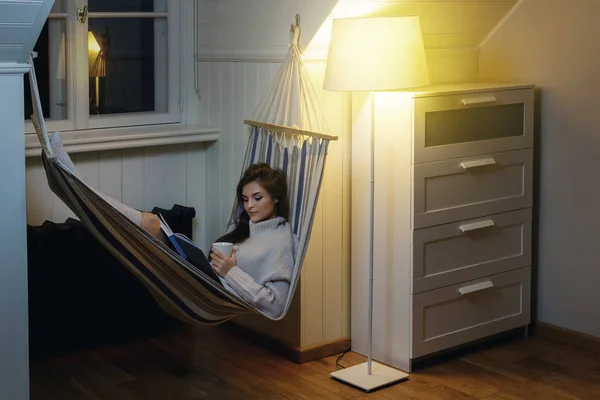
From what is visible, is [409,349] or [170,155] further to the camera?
[170,155]

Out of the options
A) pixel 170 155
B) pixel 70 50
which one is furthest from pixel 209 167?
pixel 70 50

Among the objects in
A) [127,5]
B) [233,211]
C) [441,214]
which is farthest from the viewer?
[127,5]

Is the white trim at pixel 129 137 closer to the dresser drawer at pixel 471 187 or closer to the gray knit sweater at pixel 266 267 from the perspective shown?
the gray knit sweater at pixel 266 267

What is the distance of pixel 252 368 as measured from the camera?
348cm

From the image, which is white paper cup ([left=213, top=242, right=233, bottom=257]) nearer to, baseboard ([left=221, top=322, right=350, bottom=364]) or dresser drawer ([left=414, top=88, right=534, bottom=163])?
baseboard ([left=221, top=322, right=350, bottom=364])

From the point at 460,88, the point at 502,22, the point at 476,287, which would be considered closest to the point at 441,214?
the point at 476,287

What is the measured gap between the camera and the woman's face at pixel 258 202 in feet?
10.9

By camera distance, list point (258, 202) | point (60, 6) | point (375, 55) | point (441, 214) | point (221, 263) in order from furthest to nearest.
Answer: point (60, 6)
point (441, 214)
point (258, 202)
point (221, 263)
point (375, 55)

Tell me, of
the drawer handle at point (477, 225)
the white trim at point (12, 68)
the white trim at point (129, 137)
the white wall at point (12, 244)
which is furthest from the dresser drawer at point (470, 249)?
the white trim at point (12, 68)

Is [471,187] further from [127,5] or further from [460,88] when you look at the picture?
[127,5]

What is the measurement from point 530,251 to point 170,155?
155 cm

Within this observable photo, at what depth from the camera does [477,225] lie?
354 centimetres

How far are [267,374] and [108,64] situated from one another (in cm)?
144

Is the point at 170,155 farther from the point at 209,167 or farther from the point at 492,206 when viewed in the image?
the point at 492,206
